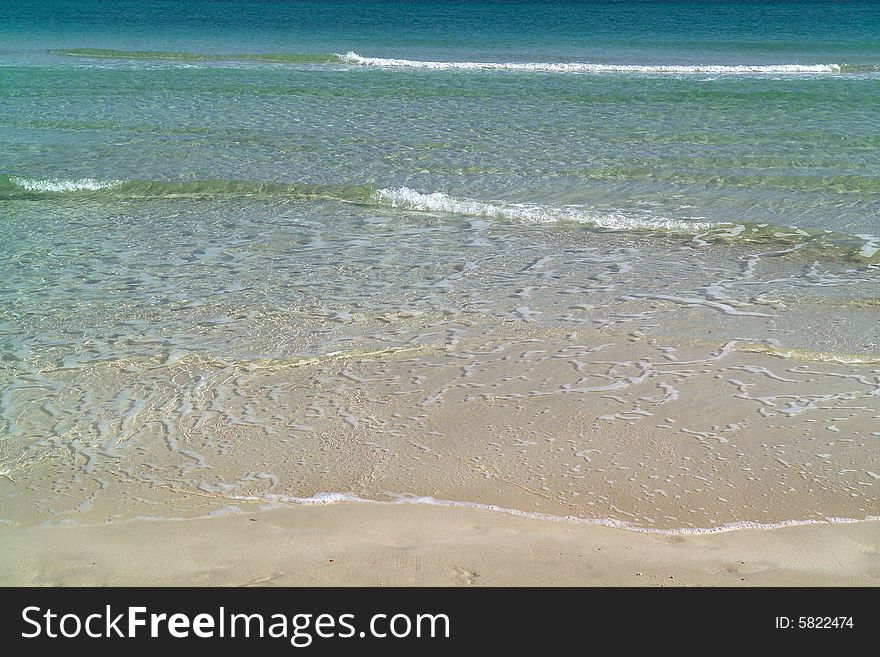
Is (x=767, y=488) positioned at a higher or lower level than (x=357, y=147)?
lower

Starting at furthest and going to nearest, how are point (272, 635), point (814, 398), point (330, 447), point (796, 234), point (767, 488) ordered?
point (796, 234), point (814, 398), point (330, 447), point (767, 488), point (272, 635)

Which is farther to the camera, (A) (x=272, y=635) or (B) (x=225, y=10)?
(B) (x=225, y=10)

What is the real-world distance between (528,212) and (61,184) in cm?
614

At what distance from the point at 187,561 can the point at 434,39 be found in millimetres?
36158

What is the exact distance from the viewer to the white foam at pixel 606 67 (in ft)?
80.2

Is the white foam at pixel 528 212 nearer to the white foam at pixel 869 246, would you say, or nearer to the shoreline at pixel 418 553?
the white foam at pixel 869 246

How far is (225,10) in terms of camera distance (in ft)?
195

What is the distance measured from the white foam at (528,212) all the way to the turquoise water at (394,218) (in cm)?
4

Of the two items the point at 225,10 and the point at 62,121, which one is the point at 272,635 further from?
the point at 225,10

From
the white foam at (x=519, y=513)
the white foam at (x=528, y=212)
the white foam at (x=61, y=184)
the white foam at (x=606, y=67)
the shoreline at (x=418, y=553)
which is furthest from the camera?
the white foam at (x=606, y=67)

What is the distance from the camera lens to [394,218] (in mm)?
9742

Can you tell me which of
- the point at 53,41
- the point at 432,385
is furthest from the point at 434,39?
the point at 432,385

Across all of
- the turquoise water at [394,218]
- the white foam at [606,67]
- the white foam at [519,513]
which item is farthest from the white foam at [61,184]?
the white foam at [606,67]

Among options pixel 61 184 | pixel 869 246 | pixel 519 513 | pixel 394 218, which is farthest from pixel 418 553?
pixel 61 184
